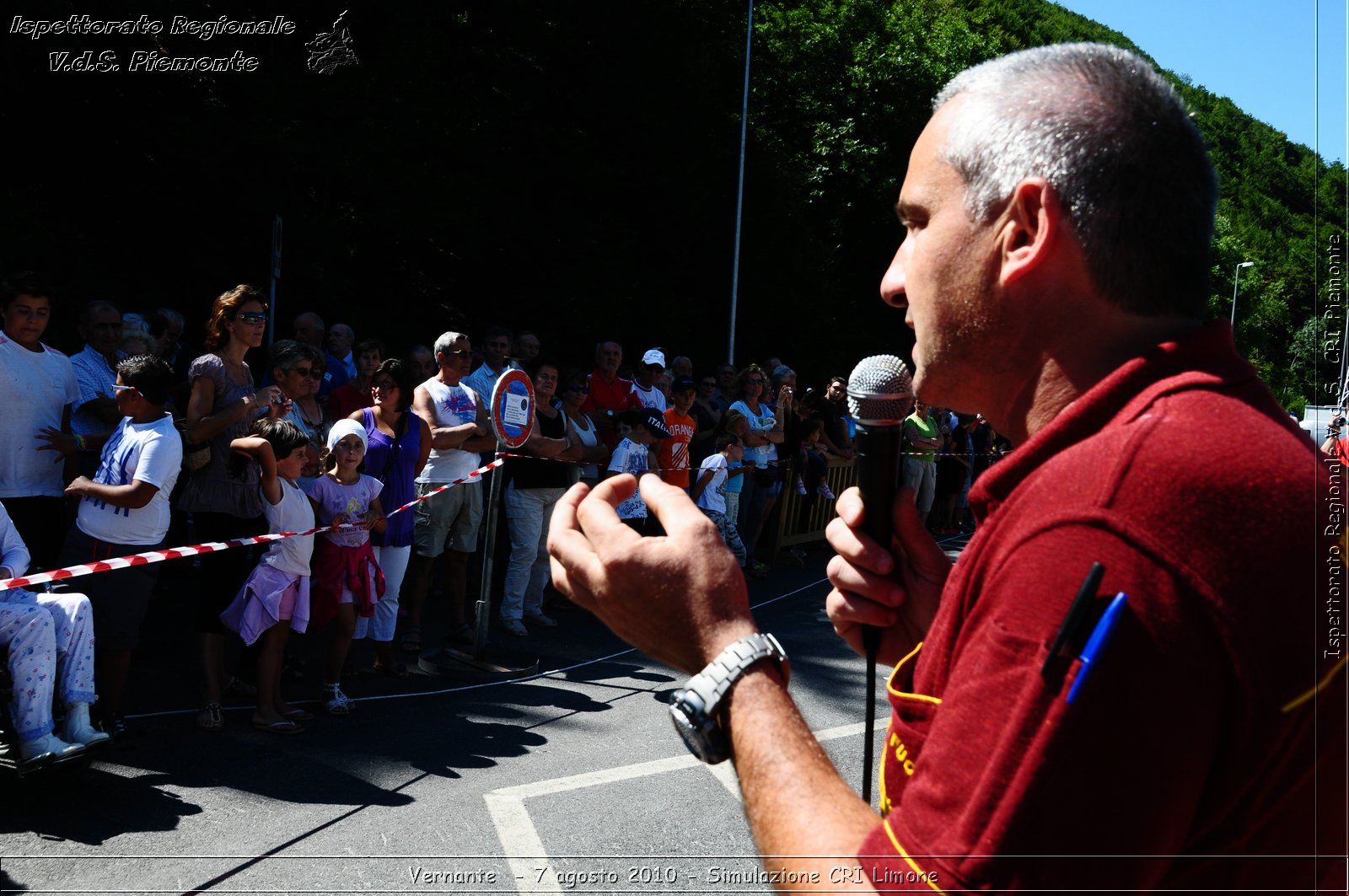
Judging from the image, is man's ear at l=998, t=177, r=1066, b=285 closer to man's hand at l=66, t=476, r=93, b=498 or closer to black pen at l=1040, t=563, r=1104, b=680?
black pen at l=1040, t=563, r=1104, b=680

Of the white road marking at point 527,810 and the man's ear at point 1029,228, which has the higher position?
the man's ear at point 1029,228

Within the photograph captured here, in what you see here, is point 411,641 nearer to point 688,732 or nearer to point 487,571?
point 487,571

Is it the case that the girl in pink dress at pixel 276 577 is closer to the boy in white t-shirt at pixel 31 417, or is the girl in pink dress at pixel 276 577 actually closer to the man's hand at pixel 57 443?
the man's hand at pixel 57 443

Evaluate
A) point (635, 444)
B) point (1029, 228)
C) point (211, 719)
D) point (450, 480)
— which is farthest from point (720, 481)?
point (1029, 228)

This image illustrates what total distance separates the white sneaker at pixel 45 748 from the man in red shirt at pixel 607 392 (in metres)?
5.78

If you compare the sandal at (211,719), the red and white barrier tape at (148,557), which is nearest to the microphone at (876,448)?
the red and white barrier tape at (148,557)

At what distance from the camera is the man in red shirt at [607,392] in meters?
10.0

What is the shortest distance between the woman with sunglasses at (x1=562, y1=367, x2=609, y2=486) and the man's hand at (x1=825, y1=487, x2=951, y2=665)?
712cm

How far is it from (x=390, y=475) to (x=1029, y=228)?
21.3ft

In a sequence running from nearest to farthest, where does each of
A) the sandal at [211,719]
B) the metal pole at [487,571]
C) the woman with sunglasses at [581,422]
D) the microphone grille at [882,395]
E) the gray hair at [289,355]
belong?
the microphone grille at [882,395], the sandal at [211,719], the gray hair at [289,355], the metal pole at [487,571], the woman with sunglasses at [581,422]

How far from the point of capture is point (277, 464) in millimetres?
6129

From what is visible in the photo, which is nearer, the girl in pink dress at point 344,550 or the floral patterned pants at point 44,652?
the floral patterned pants at point 44,652

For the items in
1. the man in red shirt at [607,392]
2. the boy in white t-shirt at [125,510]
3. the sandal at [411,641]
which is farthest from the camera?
the man in red shirt at [607,392]

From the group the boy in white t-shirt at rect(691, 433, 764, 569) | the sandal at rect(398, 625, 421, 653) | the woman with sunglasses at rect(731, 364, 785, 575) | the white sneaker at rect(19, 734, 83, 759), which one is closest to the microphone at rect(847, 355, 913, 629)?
the white sneaker at rect(19, 734, 83, 759)
